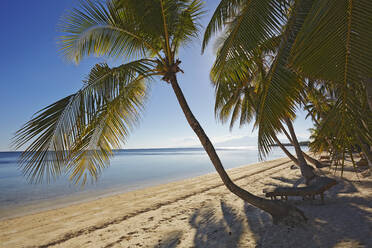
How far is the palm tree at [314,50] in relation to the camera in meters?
1.54

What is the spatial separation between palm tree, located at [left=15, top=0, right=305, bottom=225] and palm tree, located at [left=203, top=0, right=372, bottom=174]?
152cm

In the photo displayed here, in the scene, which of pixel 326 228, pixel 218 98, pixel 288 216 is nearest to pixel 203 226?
pixel 288 216

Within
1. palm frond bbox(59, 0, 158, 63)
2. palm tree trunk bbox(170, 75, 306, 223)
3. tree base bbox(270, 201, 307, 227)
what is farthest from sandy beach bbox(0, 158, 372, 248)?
palm frond bbox(59, 0, 158, 63)

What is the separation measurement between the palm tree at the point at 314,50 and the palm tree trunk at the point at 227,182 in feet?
4.50

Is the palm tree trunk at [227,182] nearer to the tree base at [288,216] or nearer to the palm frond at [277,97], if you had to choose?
the tree base at [288,216]

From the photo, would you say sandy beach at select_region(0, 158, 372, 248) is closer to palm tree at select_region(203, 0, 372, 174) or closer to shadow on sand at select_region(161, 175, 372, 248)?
shadow on sand at select_region(161, 175, 372, 248)

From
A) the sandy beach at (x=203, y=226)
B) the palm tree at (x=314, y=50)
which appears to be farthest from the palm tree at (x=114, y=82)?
the palm tree at (x=314, y=50)

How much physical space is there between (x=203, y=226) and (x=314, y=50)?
3822mm

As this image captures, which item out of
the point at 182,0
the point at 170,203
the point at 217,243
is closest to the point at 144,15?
the point at 182,0

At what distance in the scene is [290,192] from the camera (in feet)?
15.1

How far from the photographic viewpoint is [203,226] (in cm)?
425

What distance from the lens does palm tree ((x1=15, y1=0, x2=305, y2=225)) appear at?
2754mm

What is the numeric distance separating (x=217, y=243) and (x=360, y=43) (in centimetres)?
332

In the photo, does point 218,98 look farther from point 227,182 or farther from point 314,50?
point 314,50
